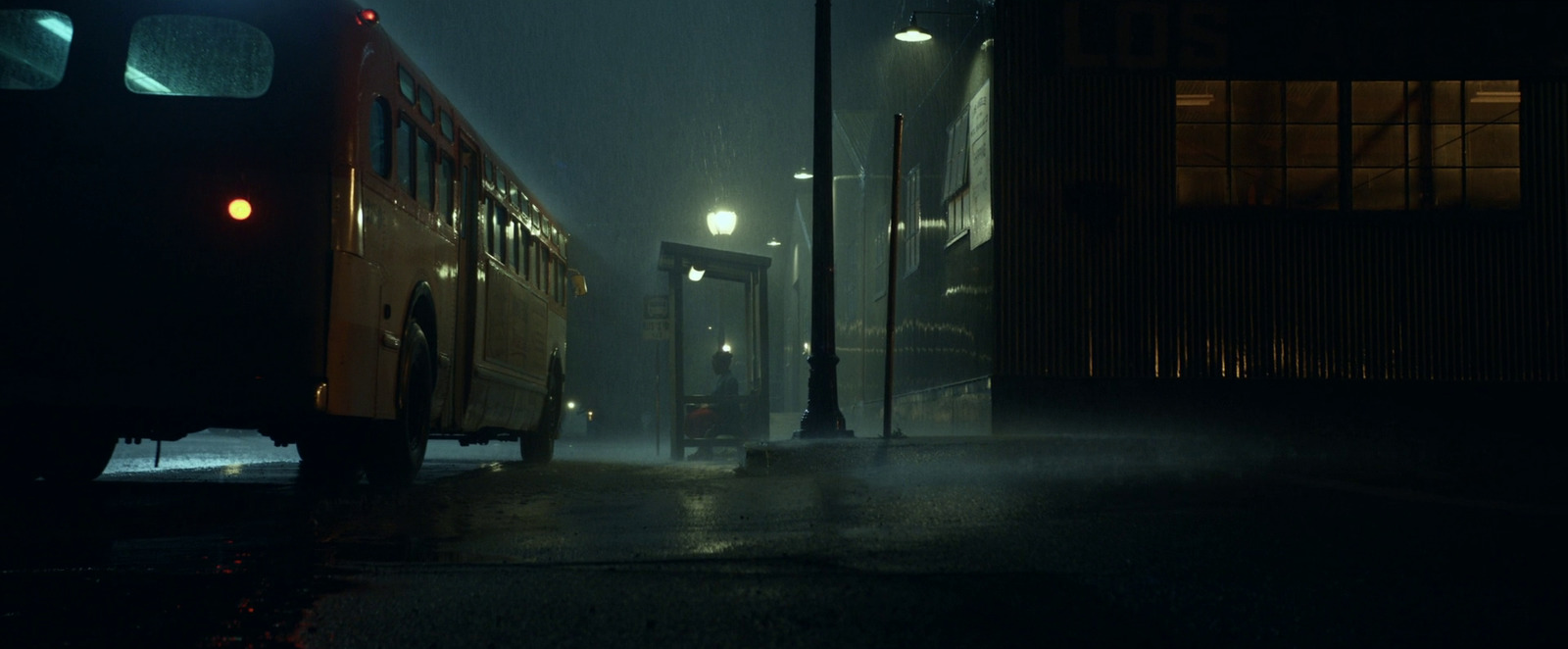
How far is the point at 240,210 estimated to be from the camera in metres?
7.98

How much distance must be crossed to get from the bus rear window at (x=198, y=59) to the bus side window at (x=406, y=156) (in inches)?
44.4

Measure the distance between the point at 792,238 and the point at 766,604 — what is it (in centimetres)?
4082

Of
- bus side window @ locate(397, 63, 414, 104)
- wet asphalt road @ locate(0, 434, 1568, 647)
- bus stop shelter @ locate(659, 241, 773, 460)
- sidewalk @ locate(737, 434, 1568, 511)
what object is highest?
bus side window @ locate(397, 63, 414, 104)

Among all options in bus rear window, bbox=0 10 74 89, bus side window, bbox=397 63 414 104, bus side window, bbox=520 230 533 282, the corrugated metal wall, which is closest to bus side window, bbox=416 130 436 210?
bus side window, bbox=397 63 414 104

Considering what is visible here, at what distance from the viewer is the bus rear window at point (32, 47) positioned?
8258mm

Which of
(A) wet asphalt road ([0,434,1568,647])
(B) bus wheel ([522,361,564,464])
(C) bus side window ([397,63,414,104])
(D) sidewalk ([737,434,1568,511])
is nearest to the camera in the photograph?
(A) wet asphalt road ([0,434,1568,647])

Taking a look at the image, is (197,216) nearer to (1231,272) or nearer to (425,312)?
(425,312)

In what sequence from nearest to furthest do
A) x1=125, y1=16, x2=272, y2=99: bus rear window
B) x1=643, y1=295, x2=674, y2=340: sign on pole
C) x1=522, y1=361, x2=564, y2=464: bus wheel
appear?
x1=125, y1=16, x2=272, y2=99: bus rear window → x1=522, y1=361, x2=564, y2=464: bus wheel → x1=643, y1=295, x2=674, y2=340: sign on pole

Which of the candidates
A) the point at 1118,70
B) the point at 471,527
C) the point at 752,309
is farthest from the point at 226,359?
the point at 752,309

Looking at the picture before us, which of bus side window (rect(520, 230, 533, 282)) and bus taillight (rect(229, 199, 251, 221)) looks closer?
bus taillight (rect(229, 199, 251, 221))

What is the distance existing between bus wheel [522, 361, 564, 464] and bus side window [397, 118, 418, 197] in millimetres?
7260

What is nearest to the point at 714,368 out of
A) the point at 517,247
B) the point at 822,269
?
the point at 822,269

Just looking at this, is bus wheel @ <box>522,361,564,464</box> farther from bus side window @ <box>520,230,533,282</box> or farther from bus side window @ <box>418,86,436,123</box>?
bus side window @ <box>418,86,436,123</box>

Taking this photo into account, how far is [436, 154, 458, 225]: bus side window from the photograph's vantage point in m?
10.7
